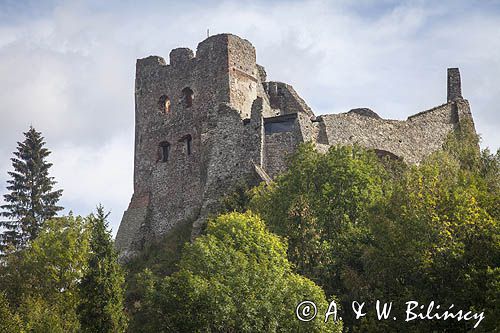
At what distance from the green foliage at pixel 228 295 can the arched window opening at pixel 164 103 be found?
20.2 meters

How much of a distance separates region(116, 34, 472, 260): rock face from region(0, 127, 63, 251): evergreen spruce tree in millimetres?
4706

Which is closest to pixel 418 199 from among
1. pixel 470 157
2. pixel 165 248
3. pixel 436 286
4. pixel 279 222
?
pixel 436 286

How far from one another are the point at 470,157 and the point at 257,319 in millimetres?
20392

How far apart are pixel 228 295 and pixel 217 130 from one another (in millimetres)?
18497

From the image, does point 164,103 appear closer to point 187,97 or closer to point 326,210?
point 187,97

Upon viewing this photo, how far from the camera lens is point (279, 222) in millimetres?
40281

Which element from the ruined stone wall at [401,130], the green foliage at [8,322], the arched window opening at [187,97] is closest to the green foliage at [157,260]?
the green foliage at [8,322]

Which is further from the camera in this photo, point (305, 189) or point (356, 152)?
point (356, 152)

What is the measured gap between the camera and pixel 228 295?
3366cm

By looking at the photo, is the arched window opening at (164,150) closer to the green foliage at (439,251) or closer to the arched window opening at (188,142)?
the arched window opening at (188,142)

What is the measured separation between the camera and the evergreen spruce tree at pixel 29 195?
55.9m

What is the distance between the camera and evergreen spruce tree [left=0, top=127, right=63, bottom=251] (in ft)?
183

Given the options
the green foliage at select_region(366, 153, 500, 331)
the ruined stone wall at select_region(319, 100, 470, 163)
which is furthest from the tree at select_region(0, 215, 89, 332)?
the green foliage at select_region(366, 153, 500, 331)

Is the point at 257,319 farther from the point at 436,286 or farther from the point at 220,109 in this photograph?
the point at 220,109
